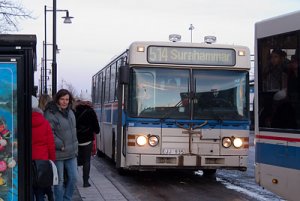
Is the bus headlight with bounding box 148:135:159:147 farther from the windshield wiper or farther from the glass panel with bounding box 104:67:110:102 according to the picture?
the glass panel with bounding box 104:67:110:102

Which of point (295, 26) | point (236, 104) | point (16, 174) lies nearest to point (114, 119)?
Answer: point (236, 104)

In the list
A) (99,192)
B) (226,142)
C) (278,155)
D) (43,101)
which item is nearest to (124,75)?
(99,192)

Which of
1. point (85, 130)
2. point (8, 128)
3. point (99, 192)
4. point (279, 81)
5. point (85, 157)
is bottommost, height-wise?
point (99, 192)

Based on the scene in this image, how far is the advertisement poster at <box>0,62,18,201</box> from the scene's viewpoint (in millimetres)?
4895

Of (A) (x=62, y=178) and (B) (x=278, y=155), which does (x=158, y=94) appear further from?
(B) (x=278, y=155)

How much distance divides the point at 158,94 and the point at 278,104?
443 cm

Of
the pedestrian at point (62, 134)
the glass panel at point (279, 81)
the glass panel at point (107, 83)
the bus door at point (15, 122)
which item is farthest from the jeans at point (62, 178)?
the glass panel at point (107, 83)

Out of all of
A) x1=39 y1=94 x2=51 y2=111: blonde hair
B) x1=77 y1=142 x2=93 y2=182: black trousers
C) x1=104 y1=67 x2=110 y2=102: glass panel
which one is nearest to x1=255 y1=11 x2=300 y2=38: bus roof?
x1=39 y1=94 x2=51 y2=111: blonde hair

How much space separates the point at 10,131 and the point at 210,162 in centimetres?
714

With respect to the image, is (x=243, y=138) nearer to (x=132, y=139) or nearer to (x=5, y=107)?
(x=132, y=139)

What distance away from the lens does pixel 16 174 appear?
16.4ft

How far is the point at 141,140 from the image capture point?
11.4 m

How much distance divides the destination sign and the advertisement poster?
6.76m

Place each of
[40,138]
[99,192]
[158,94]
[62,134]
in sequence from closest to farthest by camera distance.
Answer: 1. [40,138]
2. [62,134]
3. [99,192]
4. [158,94]
